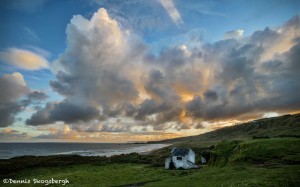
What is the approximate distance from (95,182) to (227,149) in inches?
1158

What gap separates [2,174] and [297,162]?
65375 millimetres

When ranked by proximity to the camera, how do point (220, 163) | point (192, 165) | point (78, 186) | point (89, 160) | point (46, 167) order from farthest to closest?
1. point (89, 160)
2. point (46, 167)
3. point (192, 165)
4. point (220, 163)
5. point (78, 186)

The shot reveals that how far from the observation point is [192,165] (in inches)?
2724

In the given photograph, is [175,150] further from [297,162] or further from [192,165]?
[297,162]

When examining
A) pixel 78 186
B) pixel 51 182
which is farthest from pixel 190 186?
pixel 51 182

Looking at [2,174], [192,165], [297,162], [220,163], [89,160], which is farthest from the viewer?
[89,160]

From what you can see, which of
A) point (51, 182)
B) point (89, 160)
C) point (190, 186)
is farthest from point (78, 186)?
point (89, 160)

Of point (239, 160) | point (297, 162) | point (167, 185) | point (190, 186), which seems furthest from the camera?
point (239, 160)

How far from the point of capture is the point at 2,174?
62781 mm

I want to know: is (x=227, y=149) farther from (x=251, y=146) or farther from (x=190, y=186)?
(x=190, y=186)

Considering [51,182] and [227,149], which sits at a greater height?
[227,149]

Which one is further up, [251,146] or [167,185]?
[251,146]

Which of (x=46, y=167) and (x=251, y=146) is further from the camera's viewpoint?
(x=46, y=167)

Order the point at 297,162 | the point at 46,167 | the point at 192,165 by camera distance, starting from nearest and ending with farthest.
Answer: the point at 297,162
the point at 192,165
the point at 46,167
